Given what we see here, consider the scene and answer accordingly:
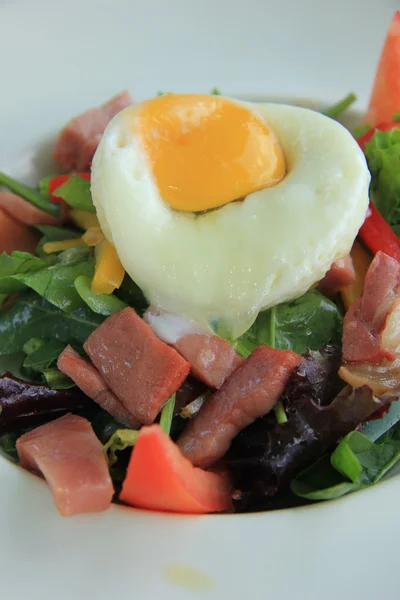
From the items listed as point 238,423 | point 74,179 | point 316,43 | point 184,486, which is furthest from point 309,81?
point 184,486

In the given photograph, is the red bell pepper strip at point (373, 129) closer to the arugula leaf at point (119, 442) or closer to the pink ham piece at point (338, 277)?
the pink ham piece at point (338, 277)

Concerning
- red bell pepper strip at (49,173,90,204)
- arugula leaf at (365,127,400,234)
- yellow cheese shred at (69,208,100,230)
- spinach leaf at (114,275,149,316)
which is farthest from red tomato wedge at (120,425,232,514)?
red bell pepper strip at (49,173,90,204)

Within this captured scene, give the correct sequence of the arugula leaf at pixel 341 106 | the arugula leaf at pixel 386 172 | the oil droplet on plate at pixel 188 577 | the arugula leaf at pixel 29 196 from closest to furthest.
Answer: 1. the oil droplet on plate at pixel 188 577
2. the arugula leaf at pixel 386 172
3. the arugula leaf at pixel 29 196
4. the arugula leaf at pixel 341 106

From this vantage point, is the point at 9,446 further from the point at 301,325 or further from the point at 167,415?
the point at 301,325

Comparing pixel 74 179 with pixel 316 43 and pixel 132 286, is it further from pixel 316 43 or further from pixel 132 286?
pixel 316 43

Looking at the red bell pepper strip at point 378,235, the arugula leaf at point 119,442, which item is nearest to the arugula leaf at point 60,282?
the arugula leaf at point 119,442
